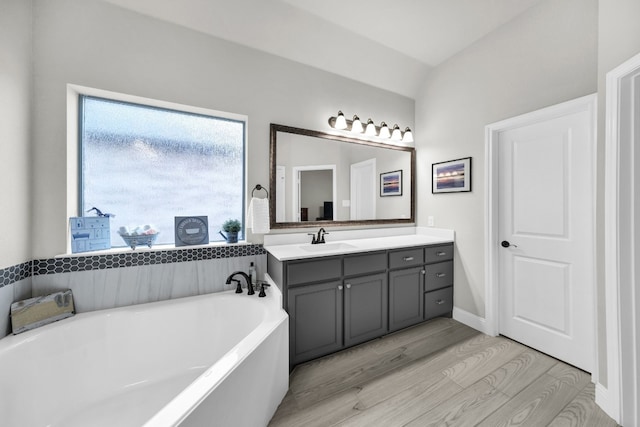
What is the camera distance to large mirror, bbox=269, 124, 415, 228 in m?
2.36

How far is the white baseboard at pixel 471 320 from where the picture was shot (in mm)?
2383

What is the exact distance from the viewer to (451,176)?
266 centimetres

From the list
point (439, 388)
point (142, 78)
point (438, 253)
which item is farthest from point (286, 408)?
point (142, 78)

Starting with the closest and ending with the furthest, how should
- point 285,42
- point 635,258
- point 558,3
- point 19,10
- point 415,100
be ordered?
point 635,258
point 19,10
point 558,3
point 285,42
point 415,100

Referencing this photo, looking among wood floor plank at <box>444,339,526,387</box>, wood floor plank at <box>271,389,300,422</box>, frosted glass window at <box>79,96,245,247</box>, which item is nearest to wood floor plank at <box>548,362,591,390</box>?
wood floor plank at <box>444,339,526,387</box>

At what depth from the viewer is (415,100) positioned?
10.2ft

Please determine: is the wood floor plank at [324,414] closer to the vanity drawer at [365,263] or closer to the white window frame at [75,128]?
the vanity drawer at [365,263]

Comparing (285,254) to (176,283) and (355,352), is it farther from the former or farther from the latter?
(355,352)

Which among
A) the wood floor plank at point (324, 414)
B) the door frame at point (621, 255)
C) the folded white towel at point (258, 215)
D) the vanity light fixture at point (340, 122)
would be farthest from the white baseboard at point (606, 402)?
the vanity light fixture at point (340, 122)

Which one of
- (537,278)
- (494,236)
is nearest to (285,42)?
(494,236)

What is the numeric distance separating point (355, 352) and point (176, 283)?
5.14 feet

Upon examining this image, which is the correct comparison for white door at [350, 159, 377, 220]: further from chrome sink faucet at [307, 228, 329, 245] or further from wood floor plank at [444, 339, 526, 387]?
wood floor plank at [444, 339, 526, 387]

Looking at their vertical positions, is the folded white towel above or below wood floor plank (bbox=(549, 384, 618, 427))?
above

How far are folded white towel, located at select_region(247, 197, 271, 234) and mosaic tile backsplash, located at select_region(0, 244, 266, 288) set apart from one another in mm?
172
